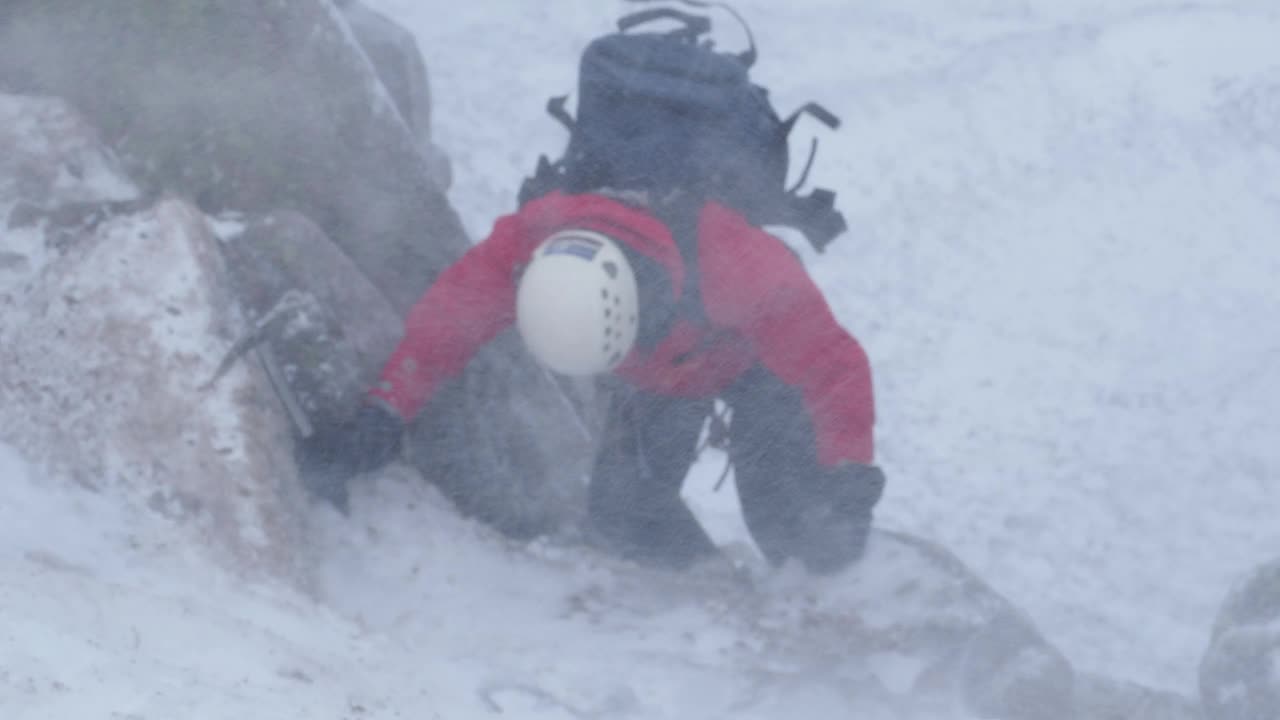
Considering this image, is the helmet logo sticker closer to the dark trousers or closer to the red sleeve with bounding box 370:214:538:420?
the red sleeve with bounding box 370:214:538:420

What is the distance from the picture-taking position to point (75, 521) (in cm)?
288

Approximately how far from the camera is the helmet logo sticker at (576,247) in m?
2.93

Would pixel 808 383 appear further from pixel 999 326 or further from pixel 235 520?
pixel 999 326

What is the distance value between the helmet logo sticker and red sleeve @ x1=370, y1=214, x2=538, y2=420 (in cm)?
26

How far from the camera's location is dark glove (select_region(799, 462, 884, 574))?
10.7 feet

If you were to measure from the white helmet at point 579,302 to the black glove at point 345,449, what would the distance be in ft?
1.61

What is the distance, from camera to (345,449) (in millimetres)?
3285

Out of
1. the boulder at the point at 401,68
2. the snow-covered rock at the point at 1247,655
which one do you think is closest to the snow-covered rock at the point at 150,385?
the boulder at the point at 401,68

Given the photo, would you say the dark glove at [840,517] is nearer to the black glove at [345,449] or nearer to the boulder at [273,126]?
the boulder at [273,126]

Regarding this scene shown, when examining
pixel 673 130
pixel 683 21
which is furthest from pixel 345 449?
pixel 683 21

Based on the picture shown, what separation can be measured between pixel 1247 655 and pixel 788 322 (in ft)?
5.89

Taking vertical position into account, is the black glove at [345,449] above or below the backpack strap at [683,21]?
below

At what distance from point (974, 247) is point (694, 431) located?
3.14 metres

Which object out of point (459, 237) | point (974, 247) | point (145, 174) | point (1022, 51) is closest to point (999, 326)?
point (974, 247)
